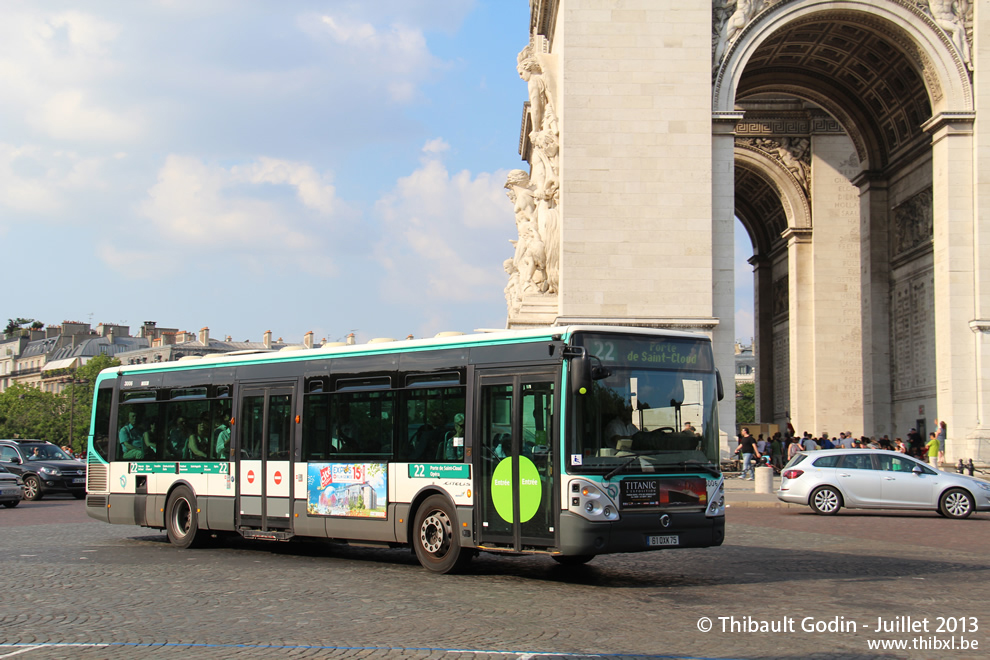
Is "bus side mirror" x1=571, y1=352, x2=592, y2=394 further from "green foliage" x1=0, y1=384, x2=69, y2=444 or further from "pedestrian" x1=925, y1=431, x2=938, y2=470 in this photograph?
"green foliage" x1=0, y1=384, x2=69, y2=444

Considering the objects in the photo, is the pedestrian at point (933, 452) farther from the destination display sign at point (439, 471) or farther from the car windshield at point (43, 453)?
the car windshield at point (43, 453)

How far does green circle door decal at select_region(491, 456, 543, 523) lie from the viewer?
1030 centimetres

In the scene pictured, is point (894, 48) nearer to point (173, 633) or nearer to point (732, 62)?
point (732, 62)

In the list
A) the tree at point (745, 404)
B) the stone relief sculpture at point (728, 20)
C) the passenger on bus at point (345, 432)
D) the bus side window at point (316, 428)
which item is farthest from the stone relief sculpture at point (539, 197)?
the tree at point (745, 404)

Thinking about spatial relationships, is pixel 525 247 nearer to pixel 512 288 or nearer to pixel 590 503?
pixel 512 288

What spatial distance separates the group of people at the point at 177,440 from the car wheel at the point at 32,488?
12887mm

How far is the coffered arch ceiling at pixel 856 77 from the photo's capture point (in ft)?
94.4

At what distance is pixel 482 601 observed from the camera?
29.9 feet

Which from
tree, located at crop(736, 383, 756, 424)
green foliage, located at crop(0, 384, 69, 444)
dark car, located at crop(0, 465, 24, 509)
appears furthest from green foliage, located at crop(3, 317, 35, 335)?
dark car, located at crop(0, 465, 24, 509)

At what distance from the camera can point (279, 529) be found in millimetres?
13102

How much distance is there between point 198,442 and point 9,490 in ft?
37.6

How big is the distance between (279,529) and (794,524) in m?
8.63

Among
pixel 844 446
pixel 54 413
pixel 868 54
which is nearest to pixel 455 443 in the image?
pixel 844 446

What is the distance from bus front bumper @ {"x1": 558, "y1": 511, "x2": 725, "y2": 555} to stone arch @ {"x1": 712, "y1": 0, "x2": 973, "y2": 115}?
60.0 feet
